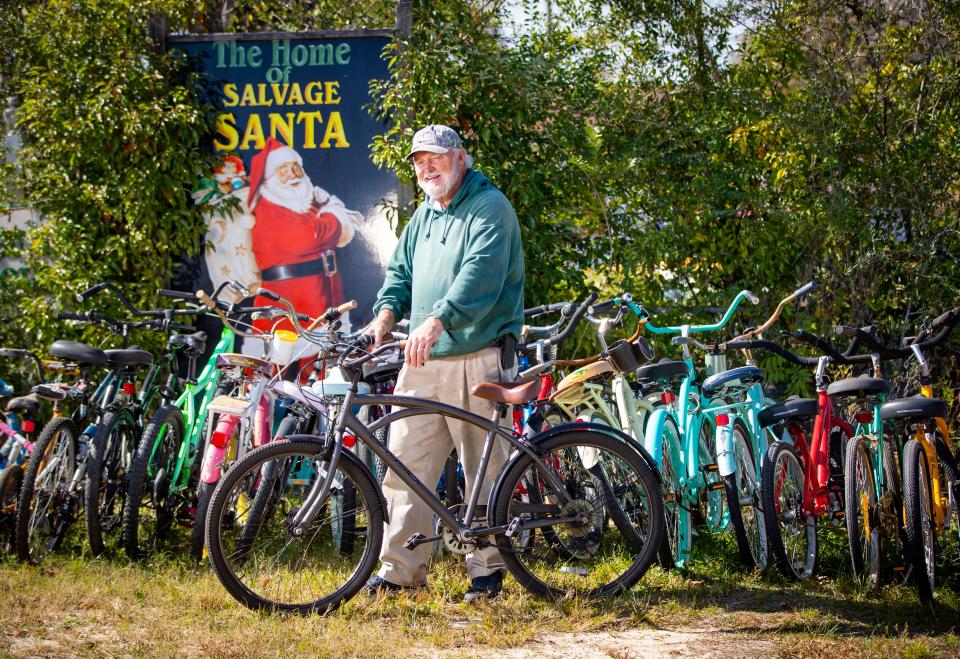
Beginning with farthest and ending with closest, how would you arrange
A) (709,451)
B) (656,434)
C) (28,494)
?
(709,451) → (28,494) → (656,434)

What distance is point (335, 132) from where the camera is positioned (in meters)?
7.32

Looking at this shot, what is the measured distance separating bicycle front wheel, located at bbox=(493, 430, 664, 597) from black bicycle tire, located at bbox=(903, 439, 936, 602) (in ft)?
3.26

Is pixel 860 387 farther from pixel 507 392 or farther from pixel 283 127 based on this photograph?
pixel 283 127

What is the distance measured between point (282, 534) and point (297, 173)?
3766 mm

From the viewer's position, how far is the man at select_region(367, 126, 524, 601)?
14.5 ft

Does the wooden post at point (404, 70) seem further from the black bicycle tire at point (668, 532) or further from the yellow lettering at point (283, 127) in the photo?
the black bicycle tire at point (668, 532)

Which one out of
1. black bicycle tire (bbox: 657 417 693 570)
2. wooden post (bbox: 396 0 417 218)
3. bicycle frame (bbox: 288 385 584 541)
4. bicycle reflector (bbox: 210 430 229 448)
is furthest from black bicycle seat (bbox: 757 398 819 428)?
wooden post (bbox: 396 0 417 218)

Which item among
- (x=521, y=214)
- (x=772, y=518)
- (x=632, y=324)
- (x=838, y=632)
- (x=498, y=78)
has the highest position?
(x=498, y=78)

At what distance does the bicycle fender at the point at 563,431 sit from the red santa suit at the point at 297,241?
333cm

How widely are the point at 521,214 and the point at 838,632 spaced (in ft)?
12.7

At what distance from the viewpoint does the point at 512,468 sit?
424 centimetres

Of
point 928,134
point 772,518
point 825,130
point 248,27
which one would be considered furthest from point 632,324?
point 248,27

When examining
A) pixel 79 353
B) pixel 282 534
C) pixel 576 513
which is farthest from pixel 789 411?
pixel 79 353

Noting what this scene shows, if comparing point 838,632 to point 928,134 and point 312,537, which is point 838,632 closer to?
point 312,537
